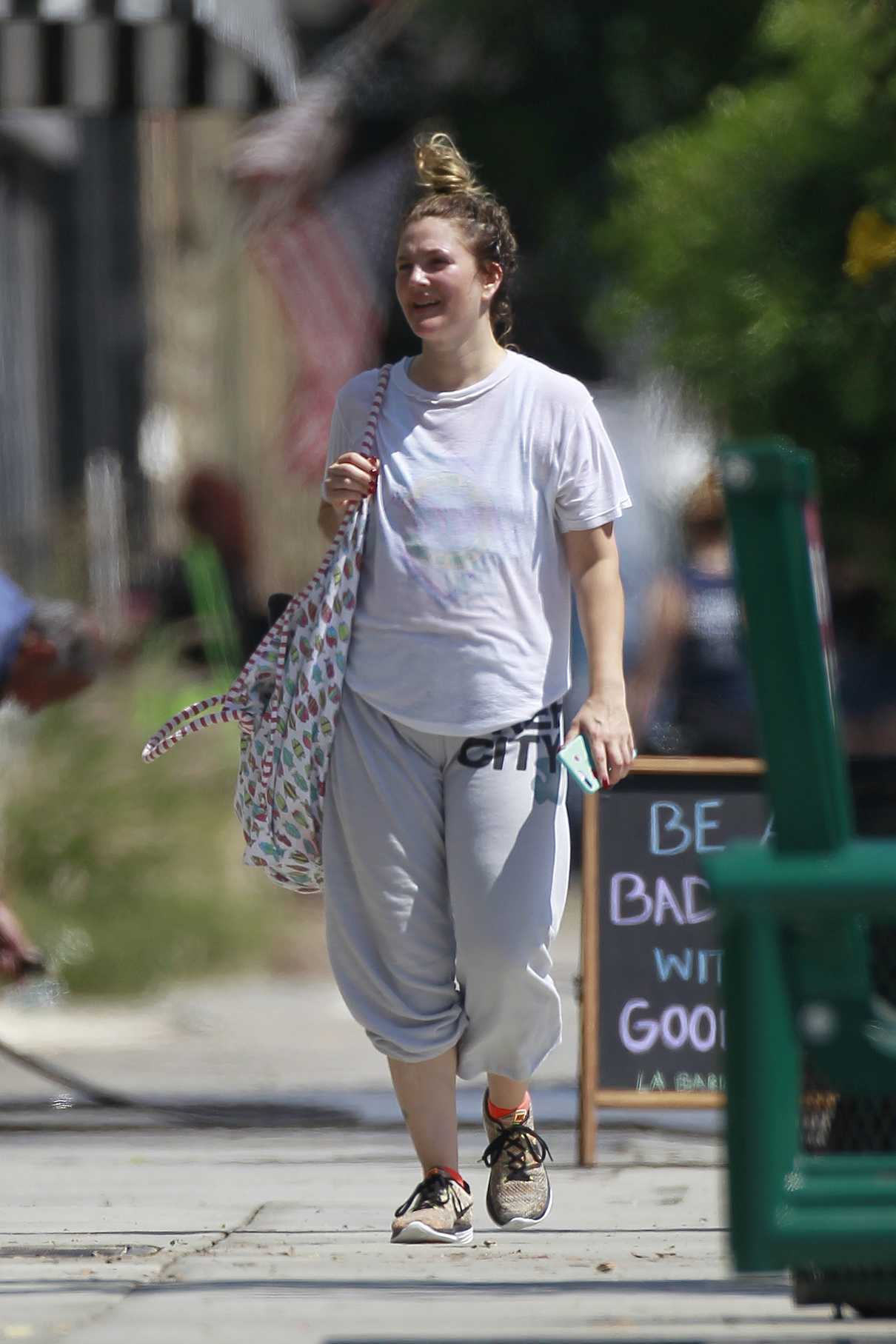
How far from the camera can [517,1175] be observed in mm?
4211

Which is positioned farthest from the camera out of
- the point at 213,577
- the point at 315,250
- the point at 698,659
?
the point at 315,250

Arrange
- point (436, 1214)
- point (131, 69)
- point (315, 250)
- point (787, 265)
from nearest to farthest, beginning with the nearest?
point (436, 1214) → point (131, 69) → point (787, 265) → point (315, 250)

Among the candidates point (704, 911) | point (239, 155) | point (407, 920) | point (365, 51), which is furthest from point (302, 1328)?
point (365, 51)

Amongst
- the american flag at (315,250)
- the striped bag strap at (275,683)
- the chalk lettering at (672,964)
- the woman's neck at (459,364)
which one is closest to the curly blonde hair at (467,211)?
the woman's neck at (459,364)

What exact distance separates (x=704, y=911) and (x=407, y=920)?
1.62 meters

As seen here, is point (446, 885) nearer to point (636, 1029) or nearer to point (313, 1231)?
point (313, 1231)

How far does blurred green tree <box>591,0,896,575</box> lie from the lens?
833 cm

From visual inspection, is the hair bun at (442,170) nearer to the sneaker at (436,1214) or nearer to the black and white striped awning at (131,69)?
the sneaker at (436,1214)

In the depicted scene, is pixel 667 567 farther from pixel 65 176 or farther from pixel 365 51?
pixel 65 176

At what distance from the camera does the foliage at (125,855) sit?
8.42m

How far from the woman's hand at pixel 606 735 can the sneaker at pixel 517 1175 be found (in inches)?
25.5

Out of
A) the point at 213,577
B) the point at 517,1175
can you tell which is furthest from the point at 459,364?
the point at 213,577

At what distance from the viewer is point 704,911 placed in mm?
5582

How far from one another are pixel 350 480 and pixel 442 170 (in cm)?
64
